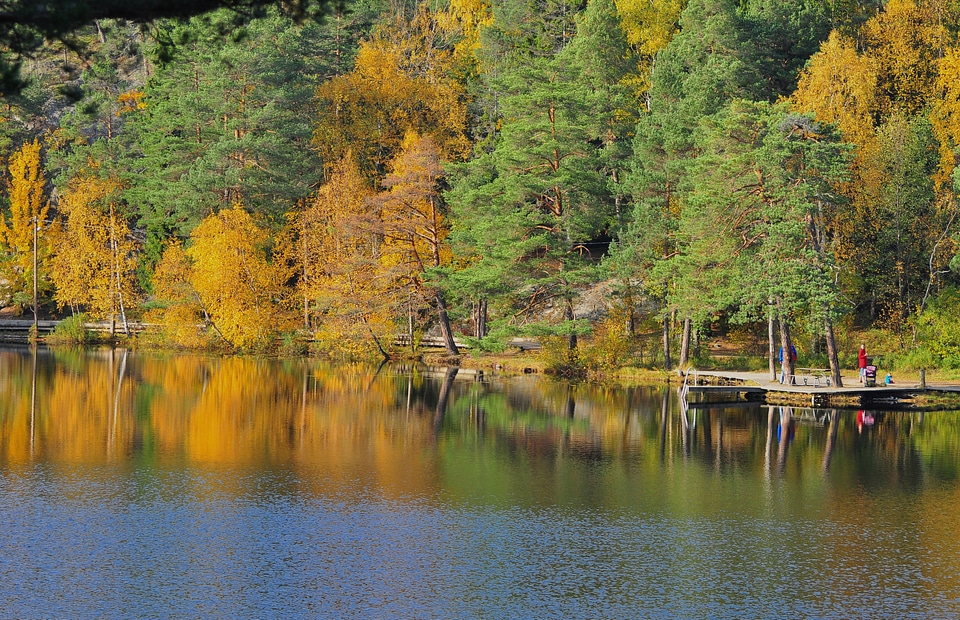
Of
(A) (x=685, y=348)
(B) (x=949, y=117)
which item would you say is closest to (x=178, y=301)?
(A) (x=685, y=348)

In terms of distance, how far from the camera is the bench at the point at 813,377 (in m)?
45.1

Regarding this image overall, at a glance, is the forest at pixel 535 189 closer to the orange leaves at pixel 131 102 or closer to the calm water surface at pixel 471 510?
the orange leaves at pixel 131 102

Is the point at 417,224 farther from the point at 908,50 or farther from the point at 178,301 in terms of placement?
the point at 908,50

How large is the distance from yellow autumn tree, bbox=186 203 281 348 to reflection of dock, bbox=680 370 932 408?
28243 mm

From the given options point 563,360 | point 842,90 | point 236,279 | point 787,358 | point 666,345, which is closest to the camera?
point 787,358

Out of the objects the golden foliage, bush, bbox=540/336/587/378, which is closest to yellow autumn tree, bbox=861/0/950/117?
bush, bbox=540/336/587/378

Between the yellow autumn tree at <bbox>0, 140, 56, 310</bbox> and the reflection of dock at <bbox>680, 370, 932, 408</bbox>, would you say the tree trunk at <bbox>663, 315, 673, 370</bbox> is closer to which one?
the reflection of dock at <bbox>680, 370, 932, 408</bbox>

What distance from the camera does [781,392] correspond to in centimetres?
4403

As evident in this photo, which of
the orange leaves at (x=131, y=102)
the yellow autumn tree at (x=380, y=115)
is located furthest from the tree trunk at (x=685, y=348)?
the orange leaves at (x=131, y=102)

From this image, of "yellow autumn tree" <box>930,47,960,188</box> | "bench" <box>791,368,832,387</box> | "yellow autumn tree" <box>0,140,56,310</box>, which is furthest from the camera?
"yellow autumn tree" <box>0,140,56,310</box>

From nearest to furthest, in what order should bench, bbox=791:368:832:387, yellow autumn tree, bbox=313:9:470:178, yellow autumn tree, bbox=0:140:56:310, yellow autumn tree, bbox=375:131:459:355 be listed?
1. bench, bbox=791:368:832:387
2. yellow autumn tree, bbox=375:131:459:355
3. yellow autumn tree, bbox=313:9:470:178
4. yellow autumn tree, bbox=0:140:56:310

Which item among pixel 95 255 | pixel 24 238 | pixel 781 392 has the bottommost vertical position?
pixel 781 392

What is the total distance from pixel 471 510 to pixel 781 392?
71.3ft

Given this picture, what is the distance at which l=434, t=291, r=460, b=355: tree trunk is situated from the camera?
198 ft
